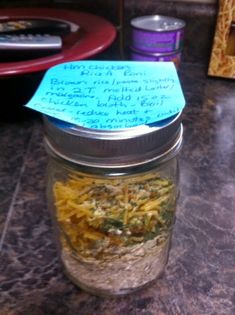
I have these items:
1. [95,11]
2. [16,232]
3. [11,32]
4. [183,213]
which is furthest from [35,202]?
[95,11]

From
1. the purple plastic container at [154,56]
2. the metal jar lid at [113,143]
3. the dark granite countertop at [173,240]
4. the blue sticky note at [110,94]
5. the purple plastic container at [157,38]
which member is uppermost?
the blue sticky note at [110,94]

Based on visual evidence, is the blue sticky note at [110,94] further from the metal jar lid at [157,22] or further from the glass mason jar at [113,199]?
the metal jar lid at [157,22]

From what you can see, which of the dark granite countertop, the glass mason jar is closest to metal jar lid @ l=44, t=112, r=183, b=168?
the glass mason jar

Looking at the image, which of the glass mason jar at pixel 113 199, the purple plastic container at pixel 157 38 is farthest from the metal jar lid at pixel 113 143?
the purple plastic container at pixel 157 38

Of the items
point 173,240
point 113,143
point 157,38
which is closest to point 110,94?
point 113,143

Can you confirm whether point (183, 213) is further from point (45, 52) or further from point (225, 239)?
point (45, 52)
